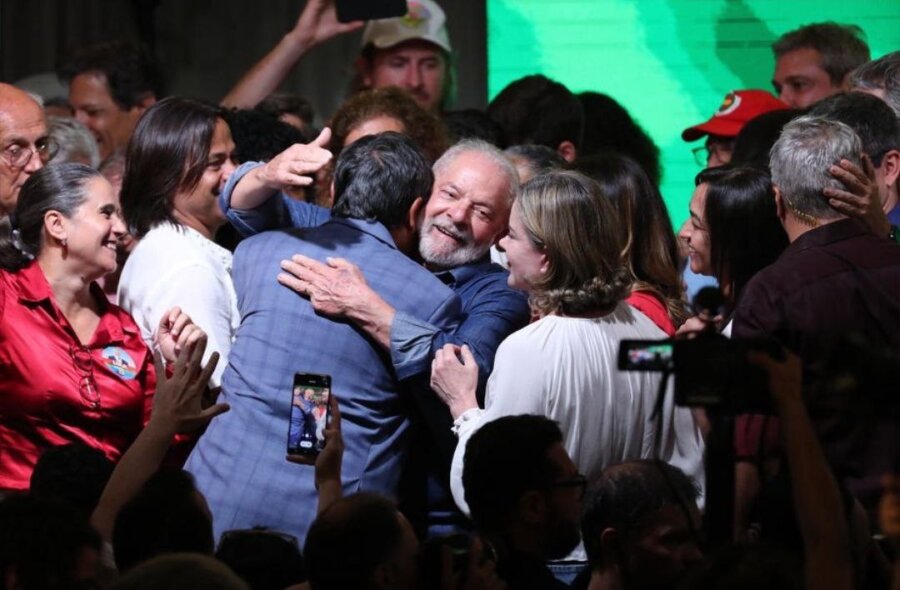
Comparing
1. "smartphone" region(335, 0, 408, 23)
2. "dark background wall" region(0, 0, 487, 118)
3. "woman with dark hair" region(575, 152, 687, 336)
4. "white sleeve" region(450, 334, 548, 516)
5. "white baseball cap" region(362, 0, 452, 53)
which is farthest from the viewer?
"dark background wall" region(0, 0, 487, 118)

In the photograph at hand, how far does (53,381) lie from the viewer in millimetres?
4078

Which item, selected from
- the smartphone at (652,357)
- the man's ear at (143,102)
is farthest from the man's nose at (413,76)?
the smartphone at (652,357)

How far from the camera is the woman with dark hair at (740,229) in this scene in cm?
425

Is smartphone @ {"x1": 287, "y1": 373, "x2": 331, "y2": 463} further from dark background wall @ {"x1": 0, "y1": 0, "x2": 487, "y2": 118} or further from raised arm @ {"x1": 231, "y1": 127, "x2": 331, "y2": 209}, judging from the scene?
dark background wall @ {"x1": 0, "y1": 0, "x2": 487, "y2": 118}

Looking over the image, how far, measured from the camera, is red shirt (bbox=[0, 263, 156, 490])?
13.3 ft

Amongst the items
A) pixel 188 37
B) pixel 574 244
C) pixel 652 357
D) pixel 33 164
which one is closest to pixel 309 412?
pixel 574 244

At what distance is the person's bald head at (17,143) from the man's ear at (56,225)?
24.2 inches

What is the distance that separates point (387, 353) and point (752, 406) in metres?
1.28

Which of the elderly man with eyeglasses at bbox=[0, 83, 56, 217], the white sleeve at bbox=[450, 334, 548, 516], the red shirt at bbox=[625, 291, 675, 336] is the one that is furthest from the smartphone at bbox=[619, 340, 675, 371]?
the elderly man with eyeglasses at bbox=[0, 83, 56, 217]

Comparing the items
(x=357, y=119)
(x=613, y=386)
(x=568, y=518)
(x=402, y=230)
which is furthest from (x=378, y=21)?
(x=568, y=518)

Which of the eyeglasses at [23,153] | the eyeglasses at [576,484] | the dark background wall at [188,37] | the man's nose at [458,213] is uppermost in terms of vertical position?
the dark background wall at [188,37]

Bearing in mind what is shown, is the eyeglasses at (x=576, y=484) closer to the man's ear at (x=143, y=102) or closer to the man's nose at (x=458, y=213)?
the man's nose at (x=458, y=213)

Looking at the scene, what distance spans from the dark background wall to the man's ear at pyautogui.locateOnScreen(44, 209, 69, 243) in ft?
10.8

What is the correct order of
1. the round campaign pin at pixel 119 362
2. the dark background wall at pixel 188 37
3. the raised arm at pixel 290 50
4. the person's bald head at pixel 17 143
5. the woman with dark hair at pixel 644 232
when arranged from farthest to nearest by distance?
the dark background wall at pixel 188 37
the raised arm at pixel 290 50
the person's bald head at pixel 17 143
the woman with dark hair at pixel 644 232
the round campaign pin at pixel 119 362
